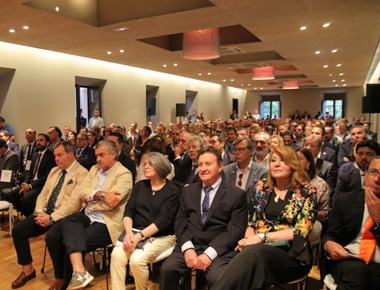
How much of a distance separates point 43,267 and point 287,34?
22.1 feet

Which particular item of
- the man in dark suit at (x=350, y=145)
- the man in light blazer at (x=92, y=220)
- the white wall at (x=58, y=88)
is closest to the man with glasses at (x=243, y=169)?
the man in light blazer at (x=92, y=220)

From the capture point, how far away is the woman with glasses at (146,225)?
2.64 m

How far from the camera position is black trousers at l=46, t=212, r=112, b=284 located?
2836 mm

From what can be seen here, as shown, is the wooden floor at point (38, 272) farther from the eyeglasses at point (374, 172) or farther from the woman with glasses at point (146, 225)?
the eyeglasses at point (374, 172)

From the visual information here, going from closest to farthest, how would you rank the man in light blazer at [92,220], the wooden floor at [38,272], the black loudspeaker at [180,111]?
the man in light blazer at [92,220] → the wooden floor at [38,272] → the black loudspeaker at [180,111]

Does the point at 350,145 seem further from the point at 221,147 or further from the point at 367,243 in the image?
the point at 367,243

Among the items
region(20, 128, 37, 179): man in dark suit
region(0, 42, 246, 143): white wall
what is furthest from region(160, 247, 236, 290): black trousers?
region(0, 42, 246, 143): white wall

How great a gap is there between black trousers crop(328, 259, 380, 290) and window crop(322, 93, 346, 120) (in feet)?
87.6

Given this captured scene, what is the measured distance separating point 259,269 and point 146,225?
1.16 meters

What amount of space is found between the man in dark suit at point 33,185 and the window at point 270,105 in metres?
26.3

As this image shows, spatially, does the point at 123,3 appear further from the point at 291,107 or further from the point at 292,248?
the point at 291,107

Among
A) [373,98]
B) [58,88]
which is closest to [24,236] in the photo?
[373,98]

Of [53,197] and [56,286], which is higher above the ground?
[53,197]

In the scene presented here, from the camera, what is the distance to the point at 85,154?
555 centimetres
